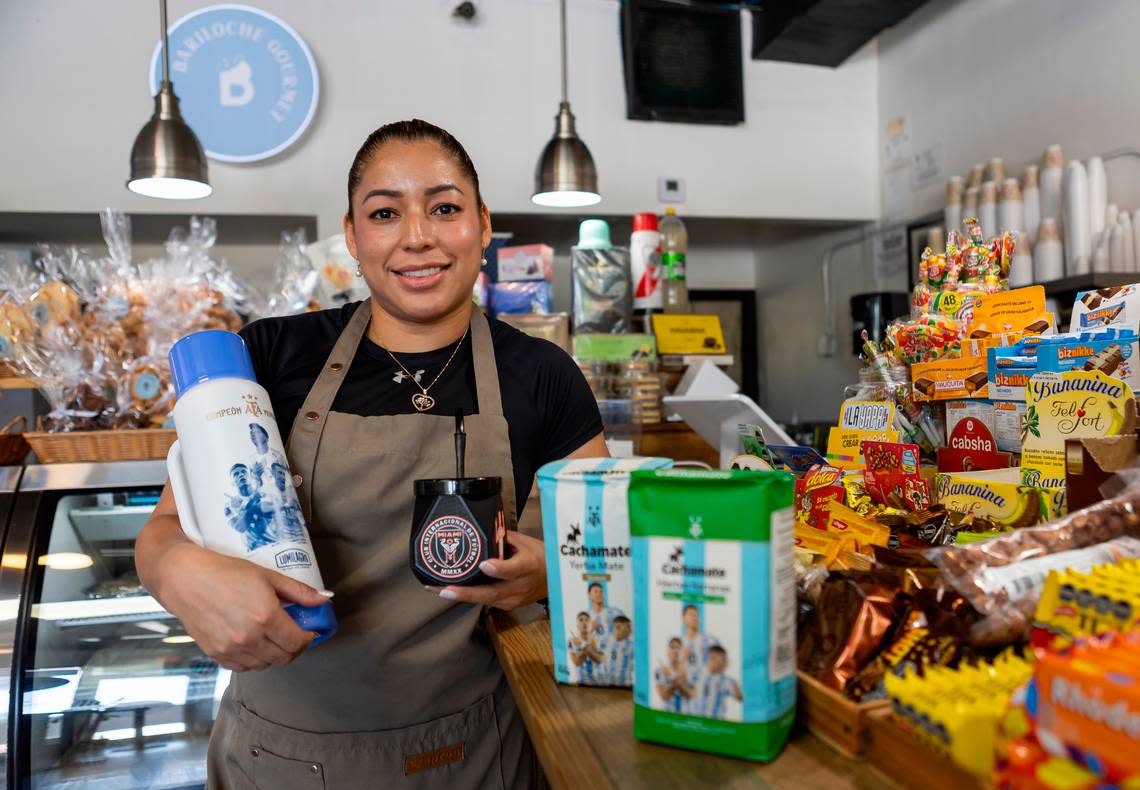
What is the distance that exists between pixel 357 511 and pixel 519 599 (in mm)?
307

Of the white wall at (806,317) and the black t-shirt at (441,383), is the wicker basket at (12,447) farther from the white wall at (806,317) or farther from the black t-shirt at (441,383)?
the white wall at (806,317)

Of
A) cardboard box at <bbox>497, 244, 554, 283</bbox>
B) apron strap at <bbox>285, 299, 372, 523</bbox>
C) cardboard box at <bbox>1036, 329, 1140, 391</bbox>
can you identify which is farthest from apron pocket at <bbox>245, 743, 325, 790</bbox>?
cardboard box at <bbox>497, 244, 554, 283</bbox>

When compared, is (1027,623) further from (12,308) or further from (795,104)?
(795,104)

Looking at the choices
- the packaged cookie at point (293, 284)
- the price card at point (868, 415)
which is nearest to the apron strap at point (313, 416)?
the price card at point (868, 415)

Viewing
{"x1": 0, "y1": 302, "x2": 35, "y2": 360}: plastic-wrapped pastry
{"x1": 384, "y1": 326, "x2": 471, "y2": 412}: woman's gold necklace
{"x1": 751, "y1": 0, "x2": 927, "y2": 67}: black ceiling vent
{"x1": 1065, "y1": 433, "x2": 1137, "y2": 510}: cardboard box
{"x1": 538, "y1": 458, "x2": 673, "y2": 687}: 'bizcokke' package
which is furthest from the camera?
{"x1": 751, "y1": 0, "x2": 927, "y2": 67}: black ceiling vent

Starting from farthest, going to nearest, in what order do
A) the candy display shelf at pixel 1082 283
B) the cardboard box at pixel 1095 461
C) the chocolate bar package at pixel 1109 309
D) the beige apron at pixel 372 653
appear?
1. the candy display shelf at pixel 1082 283
2. the beige apron at pixel 372 653
3. the chocolate bar package at pixel 1109 309
4. the cardboard box at pixel 1095 461

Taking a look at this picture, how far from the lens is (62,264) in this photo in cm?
233

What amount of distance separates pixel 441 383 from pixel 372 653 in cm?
41

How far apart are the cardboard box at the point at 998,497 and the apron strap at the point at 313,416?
0.84 m

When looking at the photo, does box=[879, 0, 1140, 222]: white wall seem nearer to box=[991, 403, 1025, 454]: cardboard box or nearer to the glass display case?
box=[991, 403, 1025, 454]: cardboard box

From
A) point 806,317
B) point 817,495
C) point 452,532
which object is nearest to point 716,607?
point 452,532

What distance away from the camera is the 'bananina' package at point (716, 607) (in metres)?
0.60

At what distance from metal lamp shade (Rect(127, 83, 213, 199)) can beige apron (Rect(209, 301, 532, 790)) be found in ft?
5.35

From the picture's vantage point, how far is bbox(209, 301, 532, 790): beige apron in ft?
3.74
